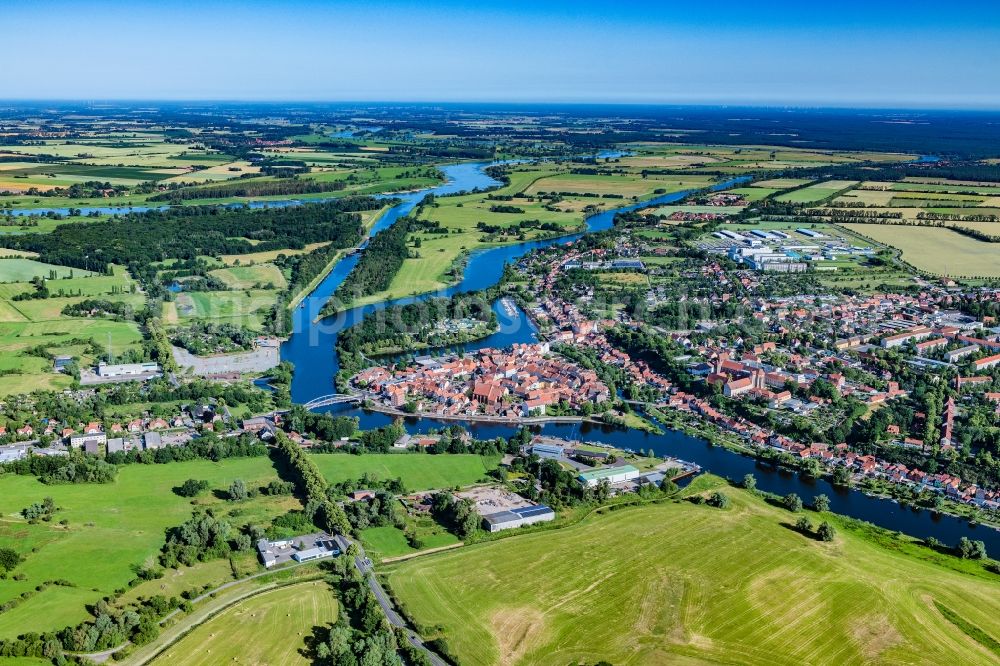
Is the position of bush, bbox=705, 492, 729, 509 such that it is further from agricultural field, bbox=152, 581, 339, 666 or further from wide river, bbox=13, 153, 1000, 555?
agricultural field, bbox=152, 581, 339, 666

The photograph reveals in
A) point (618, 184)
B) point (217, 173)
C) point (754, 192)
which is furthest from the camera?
point (217, 173)

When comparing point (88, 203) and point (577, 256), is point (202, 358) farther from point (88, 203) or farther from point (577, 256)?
point (88, 203)

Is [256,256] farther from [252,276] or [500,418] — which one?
[500,418]

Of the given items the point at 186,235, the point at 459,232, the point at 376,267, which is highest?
the point at 459,232

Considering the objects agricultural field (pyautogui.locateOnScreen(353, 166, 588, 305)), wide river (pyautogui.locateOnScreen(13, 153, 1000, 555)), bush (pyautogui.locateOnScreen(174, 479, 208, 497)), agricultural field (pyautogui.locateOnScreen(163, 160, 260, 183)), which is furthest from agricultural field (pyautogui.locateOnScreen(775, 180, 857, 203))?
bush (pyautogui.locateOnScreen(174, 479, 208, 497))

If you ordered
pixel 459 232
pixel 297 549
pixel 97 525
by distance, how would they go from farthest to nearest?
pixel 459 232, pixel 97 525, pixel 297 549

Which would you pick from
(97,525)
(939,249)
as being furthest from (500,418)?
(939,249)

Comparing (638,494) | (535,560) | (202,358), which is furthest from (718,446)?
(202,358)

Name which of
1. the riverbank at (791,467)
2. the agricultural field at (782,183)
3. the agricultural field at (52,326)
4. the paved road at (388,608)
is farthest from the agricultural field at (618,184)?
the paved road at (388,608)
